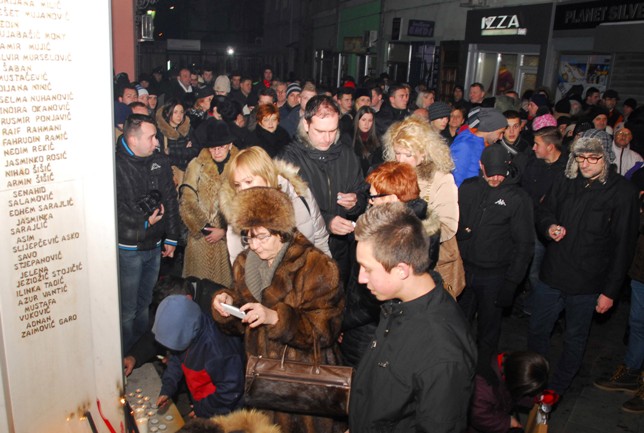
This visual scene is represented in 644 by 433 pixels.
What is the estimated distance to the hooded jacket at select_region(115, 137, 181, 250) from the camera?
5008 millimetres

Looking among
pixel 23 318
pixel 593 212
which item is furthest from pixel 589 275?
pixel 23 318

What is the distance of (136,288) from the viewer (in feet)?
17.1

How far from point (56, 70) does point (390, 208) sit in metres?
1.69

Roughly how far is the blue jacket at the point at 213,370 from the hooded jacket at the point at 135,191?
173cm

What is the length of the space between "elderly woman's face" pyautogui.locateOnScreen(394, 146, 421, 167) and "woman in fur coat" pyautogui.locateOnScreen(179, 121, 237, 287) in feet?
6.37

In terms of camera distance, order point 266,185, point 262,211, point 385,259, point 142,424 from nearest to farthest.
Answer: point 385,259, point 262,211, point 142,424, point 266,185

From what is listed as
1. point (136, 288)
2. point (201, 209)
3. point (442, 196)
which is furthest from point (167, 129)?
point (442, 196)

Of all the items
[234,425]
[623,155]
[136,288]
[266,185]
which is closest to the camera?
[234,425]

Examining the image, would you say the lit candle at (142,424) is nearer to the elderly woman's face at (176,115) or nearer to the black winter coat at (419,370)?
the black winter coat at (419,370)

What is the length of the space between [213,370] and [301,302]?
0.79 m

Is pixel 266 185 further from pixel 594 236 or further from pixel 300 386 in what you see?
pixel 594 236

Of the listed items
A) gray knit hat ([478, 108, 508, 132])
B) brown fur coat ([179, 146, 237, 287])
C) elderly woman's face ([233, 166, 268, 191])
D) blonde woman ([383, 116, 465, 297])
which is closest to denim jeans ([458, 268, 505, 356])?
blonde woman ([383, 116, 465, 297])

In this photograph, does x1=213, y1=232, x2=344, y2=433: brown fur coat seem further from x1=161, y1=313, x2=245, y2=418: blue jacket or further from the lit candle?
the lit candle

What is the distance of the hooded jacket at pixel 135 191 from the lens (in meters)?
5.01
